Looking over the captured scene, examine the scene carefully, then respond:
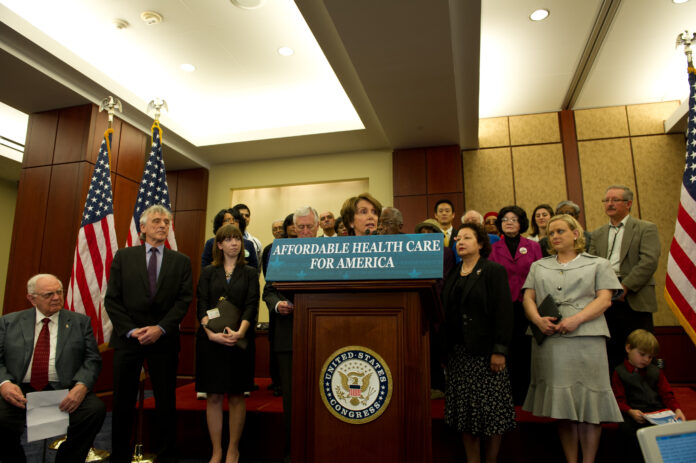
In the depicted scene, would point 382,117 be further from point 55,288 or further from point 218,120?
point 55,288

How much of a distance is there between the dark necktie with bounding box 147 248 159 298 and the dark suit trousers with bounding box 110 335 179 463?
310mm

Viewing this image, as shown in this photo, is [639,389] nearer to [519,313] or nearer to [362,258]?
[519,313]

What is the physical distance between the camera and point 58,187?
4930 mm

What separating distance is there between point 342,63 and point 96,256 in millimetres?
2802

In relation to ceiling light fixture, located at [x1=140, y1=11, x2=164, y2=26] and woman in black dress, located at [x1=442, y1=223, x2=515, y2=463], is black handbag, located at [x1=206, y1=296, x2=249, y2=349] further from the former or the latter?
ceiling light fixture, located at [x1=140, y1=11, x2=164, y2=26]

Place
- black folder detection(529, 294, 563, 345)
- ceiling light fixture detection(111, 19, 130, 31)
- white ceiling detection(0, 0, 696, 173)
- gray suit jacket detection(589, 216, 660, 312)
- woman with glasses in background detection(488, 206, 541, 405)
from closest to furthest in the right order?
black folder detection(529, 294, 563, 345)
gray suit jacket detection(589, 216, 660, 312)
woman with glasses in background detection(488, 206, 541, 405)
white ceiling detection(0, 0, 696, 173)
ceiling light fixture detection(111, 19, 130, 31)

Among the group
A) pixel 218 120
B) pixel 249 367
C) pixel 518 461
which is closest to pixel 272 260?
pixel 249 367

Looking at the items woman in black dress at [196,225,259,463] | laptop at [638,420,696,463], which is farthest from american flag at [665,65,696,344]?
woman in black dress at [196,225,259,463]

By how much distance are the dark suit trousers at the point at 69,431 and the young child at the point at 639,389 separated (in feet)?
9.81

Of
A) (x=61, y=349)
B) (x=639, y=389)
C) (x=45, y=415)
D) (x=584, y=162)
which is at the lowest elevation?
(x=45, y=415)

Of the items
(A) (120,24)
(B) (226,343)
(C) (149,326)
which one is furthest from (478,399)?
(A) (120,24)

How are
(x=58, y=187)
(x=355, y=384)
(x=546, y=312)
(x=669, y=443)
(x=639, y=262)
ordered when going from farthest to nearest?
1. (x=58, y=187)
2. (x=639, y=262)
3. (x=546, y=312)
4. (x=355, y=384)
5. (x=669, y=443)

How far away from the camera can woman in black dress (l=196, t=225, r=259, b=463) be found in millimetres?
2721

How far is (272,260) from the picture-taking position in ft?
4.84
